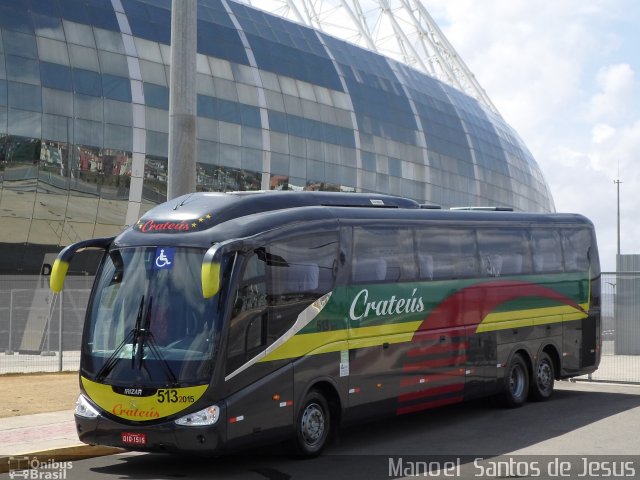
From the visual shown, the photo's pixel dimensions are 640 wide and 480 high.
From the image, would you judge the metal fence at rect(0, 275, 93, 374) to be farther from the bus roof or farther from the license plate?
the license plate

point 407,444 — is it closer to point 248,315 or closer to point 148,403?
point 248,315

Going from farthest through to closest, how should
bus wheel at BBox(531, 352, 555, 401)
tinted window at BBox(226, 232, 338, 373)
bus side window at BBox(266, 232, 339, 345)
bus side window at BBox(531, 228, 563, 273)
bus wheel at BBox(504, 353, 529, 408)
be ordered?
bus side window at BBox(531, 228, 563, 273) < bus wheel at BBox(531, 352, 555, 401) < bus wheel at BBox(504, 353, 529, 408) < bus side window at BBox(266, 232, 339, 345) < tinted window at BBox(226, 232, 338, 373)

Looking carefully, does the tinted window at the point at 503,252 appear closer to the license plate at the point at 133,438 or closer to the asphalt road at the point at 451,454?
the asphalt road at the point at 451,454

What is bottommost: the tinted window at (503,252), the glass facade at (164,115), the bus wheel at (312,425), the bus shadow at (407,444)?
the bus shadow at (407,444)

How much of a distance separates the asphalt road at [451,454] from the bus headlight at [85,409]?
630mm

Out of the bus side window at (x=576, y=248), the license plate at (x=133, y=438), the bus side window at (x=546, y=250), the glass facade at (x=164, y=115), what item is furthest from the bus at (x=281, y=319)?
the glass facade at (x=164, y=115)

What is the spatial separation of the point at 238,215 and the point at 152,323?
178 centimetres

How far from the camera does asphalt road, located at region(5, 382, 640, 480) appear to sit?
10.9 metres

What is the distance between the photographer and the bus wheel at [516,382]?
16.9 meters

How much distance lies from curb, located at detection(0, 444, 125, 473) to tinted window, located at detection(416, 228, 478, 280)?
5257 mm

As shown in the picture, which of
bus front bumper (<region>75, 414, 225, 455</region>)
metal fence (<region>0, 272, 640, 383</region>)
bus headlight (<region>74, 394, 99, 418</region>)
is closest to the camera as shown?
bus front bumper (<region>75, 414, 225, 455</region>)

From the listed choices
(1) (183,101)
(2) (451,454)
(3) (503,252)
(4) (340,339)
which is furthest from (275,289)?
(3) (503,252)

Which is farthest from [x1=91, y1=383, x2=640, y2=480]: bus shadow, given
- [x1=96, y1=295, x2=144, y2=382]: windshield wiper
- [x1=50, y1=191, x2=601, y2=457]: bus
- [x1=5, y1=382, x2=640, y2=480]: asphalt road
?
[x1=96, y1=295, x2=144, y2=382]: windshield wiper

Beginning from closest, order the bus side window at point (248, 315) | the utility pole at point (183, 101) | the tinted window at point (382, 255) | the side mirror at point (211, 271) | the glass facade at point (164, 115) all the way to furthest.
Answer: the side mirror at point (211, 271) → the bus side window at point (248, 315) → the tinted window at point (382, 255) → the utility pole at point (183, 101) → the glass facade at point (164, 115)
